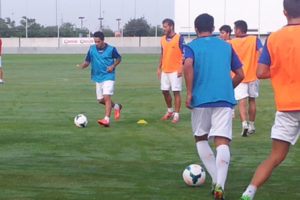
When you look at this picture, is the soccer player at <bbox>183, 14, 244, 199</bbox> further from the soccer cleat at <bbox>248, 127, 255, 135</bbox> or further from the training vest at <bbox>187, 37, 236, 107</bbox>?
the soccer cleat at <bbox>248, 127, 255, 135</bbox>

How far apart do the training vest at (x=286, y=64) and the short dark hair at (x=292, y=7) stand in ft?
0.37

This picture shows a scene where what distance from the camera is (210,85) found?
23.8 feet

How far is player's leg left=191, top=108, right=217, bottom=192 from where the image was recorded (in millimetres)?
7324

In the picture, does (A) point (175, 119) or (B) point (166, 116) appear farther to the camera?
(B) point (166, 116)

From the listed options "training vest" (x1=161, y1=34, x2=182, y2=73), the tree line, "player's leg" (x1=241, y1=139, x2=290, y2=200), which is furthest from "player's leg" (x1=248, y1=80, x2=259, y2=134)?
the tree line

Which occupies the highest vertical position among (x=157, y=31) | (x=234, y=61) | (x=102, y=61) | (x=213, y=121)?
(x=157, y=31)

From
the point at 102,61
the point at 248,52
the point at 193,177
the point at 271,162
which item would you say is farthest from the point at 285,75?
the point at 102,61

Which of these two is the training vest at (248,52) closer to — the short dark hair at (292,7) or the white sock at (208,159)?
the white sock at (208,159)

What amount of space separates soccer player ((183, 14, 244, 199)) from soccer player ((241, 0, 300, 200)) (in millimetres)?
809

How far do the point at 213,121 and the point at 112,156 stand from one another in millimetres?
2684

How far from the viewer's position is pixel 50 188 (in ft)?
24.6

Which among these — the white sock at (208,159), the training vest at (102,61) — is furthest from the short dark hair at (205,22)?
the training vest at (102,61)

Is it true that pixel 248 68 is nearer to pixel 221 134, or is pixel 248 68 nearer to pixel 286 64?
pixel 221 134

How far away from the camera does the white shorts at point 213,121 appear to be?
721cm
